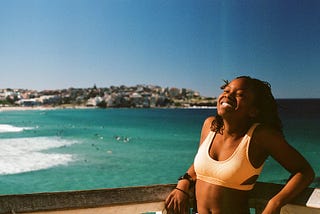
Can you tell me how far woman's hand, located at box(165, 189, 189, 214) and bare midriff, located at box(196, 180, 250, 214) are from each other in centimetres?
10

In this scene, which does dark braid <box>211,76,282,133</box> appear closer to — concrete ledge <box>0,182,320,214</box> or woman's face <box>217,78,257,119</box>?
woman's face <box>217,78,257,119</box>

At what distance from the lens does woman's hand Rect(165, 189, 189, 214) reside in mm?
2145

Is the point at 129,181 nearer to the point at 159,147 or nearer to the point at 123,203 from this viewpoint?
the point at 159,147

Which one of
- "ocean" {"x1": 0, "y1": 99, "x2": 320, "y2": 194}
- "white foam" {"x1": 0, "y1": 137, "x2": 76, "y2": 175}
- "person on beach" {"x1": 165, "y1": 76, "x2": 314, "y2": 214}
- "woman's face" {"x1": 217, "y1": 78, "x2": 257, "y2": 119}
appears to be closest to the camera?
"person on beach" {"x1": 165, "y1": 76, "x2": 314, "y2": 214}

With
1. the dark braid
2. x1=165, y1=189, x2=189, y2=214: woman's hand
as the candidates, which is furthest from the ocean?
x1=165, y1=189, x2=189, y2=214: woman's hand

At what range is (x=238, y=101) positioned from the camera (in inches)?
84.0

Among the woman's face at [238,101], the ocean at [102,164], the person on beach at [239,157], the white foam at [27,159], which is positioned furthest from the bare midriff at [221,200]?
the white foam at [27,159]

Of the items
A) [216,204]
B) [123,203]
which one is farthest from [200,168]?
[123,203]

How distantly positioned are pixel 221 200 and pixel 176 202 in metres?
0.25

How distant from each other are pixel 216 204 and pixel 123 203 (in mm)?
483

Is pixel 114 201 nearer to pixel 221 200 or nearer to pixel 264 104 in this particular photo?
pixel 221 200

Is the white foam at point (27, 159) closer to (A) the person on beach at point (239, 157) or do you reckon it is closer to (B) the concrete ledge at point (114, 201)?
(B) the concrete ledge at point (114, 201)

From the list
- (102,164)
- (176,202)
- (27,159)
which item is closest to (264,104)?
(176,202)

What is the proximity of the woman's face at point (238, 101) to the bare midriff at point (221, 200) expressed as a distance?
40 centimetres
